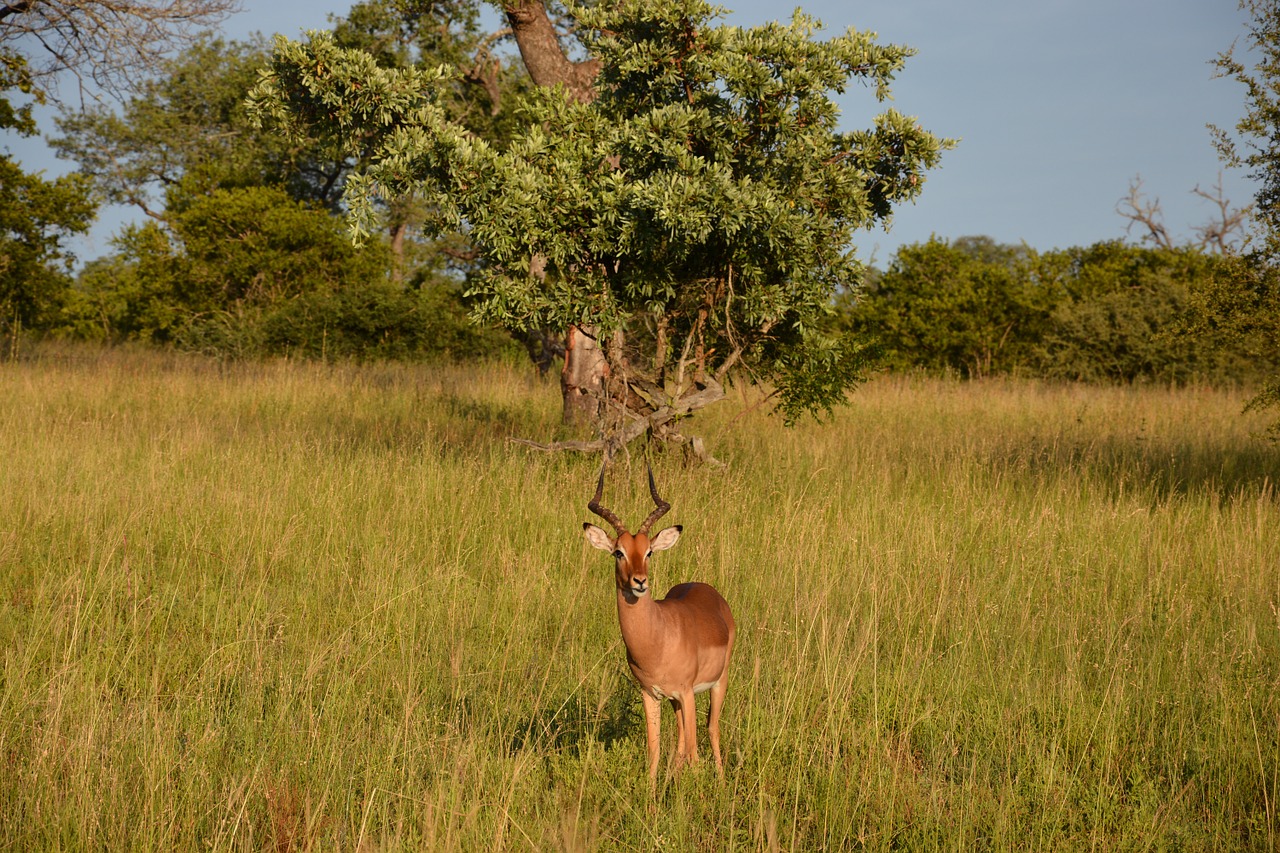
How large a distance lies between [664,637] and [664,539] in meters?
0.35

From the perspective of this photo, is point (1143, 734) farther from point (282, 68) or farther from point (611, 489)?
point (282, 68)

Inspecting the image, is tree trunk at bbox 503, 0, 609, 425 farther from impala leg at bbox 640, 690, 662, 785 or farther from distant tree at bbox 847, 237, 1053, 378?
distant tree at bbox 847, 237, 1053, 378

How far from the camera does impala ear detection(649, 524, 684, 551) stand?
3.55 meters

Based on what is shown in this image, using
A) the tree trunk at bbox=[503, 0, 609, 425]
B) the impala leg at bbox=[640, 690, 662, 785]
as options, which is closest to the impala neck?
the impala leg at bbox=[640, 690, 662, 785]

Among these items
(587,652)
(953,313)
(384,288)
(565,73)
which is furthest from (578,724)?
(953,313)

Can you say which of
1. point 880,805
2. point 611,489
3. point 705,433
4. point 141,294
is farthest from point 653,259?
point 141,294

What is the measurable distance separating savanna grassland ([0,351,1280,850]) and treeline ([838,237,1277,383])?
532 inches

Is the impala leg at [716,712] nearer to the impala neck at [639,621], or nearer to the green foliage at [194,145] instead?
the impala neck at [639,621]

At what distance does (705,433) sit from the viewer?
1209cm

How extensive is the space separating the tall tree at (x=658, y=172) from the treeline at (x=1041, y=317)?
13.6 meters

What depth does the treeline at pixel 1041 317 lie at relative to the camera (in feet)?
75.4

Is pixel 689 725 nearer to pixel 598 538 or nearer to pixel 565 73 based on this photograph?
pixel 598 538

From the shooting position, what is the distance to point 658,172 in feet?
25.4

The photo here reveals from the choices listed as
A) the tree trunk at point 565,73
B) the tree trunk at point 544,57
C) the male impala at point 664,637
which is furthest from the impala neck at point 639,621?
the tree trunk at point 544,57
